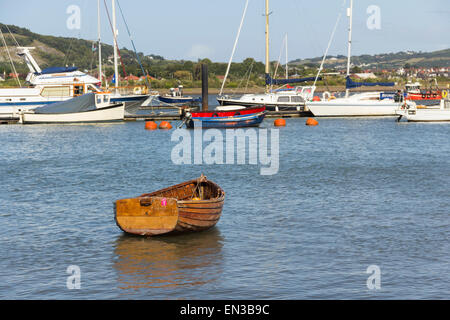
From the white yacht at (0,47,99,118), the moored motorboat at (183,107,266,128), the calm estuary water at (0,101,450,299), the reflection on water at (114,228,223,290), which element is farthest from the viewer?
the white yacht at (0,47,99,118)

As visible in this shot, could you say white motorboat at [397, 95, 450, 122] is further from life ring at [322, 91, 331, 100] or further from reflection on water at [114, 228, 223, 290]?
reflection on water at [114, 228, 223, 290]

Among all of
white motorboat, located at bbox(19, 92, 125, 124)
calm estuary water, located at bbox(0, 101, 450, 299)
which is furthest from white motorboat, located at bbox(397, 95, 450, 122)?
white motorboat, located at bbox(19, 92, 125, 124)

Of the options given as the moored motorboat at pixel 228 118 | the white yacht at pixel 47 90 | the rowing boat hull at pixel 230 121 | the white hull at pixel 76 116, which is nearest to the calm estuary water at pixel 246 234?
the moored motorboat at pixel 228 118

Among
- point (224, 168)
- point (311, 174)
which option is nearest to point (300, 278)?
point (311, 174)

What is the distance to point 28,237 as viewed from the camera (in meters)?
18.2

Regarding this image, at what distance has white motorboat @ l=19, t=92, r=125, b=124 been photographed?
6262cm

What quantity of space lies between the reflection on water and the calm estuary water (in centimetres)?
5

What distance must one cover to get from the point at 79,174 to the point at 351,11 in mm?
48876

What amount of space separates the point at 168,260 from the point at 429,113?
5372cm

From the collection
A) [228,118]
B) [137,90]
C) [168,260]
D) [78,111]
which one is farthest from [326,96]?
[168,260]

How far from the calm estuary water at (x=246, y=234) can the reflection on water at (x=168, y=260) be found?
0.16 ft

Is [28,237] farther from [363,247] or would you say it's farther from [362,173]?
[362,173]

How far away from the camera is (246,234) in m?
18.4

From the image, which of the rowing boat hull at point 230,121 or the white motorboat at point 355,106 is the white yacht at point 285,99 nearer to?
the white motorboat at point 355,106
